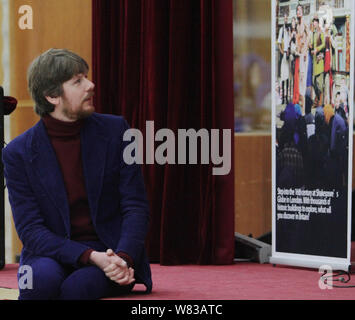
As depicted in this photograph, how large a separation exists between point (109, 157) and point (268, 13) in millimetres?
1927

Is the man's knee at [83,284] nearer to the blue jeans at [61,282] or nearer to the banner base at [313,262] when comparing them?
the blue jeans at [61,282]

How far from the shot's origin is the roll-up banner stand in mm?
3582

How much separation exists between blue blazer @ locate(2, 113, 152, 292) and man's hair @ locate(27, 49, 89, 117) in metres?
0.14

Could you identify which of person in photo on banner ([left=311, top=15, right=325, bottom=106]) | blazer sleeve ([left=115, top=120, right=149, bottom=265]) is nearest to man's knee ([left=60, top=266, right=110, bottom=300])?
blazer sleeve ([left=115, top=120, right=149, bottom=265])

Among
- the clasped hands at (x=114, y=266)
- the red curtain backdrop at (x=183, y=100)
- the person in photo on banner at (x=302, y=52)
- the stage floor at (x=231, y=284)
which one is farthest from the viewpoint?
the red curtain backdrop at (x=183, y=100)

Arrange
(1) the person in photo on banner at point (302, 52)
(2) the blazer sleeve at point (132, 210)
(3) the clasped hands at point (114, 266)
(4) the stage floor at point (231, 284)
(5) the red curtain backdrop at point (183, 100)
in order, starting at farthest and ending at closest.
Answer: (5) the red curtain backdrop at point (183, 100)
(1) the person in photo on banner at point (302, 52)
(4) the stage floor at point (231, 284)
(2) the blazer sleeve at point (132, 210)
(3) the clasped hands at point (114, 266)

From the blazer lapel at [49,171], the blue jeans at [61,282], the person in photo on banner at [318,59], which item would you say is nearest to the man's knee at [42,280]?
the blue jeans at [61,282]

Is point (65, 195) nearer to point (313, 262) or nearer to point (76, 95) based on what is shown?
point (76, 95)

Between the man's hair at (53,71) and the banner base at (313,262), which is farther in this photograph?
the banner base at (313,262)

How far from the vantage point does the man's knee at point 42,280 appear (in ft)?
8.38

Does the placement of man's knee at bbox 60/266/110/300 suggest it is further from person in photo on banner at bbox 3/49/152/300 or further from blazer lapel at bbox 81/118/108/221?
blazer lapel at bbox 81/118/108/221

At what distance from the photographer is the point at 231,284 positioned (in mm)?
3287

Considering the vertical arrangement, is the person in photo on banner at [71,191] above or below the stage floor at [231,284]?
above

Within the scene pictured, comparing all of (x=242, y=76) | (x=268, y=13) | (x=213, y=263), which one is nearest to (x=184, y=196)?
(x=213, y=263)
